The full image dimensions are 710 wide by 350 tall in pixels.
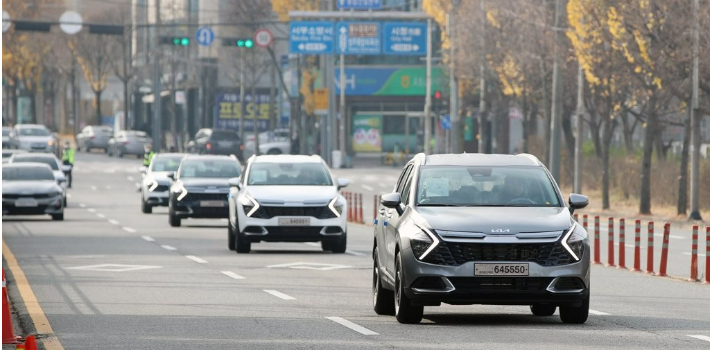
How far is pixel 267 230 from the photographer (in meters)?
26.8

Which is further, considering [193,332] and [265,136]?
[265,136]

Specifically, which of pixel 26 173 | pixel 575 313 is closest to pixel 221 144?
pixel 26 173

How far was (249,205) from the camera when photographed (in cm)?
2694

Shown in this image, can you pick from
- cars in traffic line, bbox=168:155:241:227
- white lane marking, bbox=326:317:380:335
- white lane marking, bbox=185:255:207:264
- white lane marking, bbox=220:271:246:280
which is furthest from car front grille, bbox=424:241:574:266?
cars in traffic line, bbox=168:155:241:227

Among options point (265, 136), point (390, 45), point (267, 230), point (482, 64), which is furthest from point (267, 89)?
point (267, 230)

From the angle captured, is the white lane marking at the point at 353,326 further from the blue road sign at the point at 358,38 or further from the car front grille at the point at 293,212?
the blue road sign at the point at 358,38

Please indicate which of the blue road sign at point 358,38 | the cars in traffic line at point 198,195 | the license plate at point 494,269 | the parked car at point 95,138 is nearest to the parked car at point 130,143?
the parked car at point 95,138

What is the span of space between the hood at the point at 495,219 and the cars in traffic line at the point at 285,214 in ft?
38.8

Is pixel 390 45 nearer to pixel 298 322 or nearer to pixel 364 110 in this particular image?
pixel 364 110

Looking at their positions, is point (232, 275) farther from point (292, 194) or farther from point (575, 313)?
point (575, 313)

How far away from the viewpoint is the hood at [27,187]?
1538 inches

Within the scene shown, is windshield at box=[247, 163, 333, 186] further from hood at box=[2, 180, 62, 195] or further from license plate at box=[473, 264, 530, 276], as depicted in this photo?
license plate at box=[473, 264, 530, 276]

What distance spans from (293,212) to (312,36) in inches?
1848

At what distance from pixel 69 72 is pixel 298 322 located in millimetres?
110701
